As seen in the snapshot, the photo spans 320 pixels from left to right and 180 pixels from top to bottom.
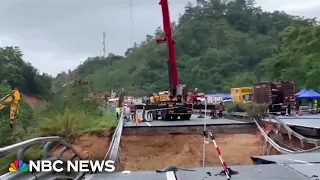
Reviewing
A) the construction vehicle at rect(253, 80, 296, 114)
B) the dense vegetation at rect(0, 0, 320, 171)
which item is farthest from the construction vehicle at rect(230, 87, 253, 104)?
the construction vehicle at rect(253, 80, 296, 114)

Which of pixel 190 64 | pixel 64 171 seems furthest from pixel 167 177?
pixel 190 64

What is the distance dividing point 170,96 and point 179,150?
1104 cm

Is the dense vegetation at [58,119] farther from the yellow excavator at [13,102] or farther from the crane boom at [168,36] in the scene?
the crane boom at [168,36]

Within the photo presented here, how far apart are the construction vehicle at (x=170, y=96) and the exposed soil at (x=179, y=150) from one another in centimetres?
799

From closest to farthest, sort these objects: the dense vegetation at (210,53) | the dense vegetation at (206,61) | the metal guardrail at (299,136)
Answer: the metal guardrail at (299,136) → the dense vegetation at (206,61) → the dense vegetation at (210,53)

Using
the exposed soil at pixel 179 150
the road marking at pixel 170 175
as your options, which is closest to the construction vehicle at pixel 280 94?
the exposed soil at pixel 179 150

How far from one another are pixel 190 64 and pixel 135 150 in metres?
88.9

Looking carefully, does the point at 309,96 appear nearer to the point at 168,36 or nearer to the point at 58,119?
the point at 168,36

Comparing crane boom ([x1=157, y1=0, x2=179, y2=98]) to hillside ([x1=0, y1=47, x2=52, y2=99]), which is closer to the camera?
crane boom ([x1=157, y1=0, x2=179, y2=98])

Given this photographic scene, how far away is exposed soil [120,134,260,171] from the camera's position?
23781 mm

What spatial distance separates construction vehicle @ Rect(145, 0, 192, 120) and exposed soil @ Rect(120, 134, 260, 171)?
26.2 feet

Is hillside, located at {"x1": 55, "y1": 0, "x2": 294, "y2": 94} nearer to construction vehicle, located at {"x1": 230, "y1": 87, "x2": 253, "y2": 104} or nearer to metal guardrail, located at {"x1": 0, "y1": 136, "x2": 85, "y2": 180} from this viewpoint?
construction vehicle, located at {"x1": 230, "y1": 87, "x2": 253, "y2": 104}

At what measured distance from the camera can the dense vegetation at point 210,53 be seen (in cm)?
10350

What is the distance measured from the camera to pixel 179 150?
86.1 feet
